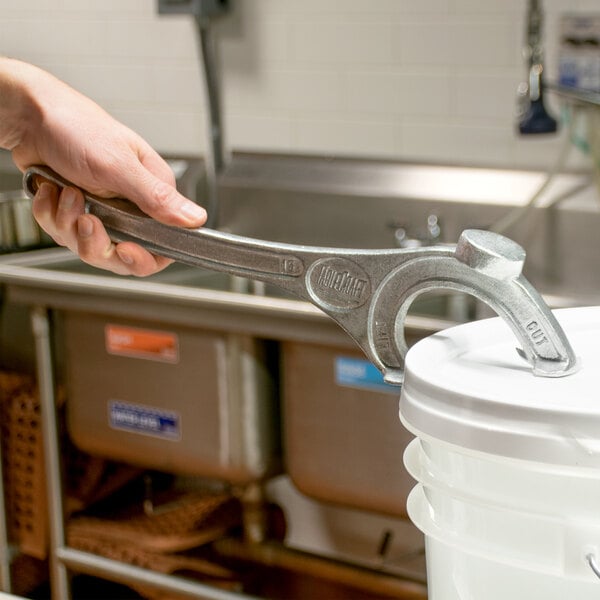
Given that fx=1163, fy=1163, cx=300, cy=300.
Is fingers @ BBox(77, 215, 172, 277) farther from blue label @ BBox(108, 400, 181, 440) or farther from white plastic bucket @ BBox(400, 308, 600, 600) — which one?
blue label @ BBox(108, 400, 181, 440)

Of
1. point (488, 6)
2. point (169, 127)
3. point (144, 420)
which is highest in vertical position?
point (488, 6)

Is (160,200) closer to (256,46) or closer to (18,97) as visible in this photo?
(18,97)

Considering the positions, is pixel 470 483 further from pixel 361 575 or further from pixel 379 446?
pixel 361 575

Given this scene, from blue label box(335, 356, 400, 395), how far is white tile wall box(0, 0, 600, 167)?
717 millimetres

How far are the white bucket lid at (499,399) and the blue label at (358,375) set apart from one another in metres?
1.43

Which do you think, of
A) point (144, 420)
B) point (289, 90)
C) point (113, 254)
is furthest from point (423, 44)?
point (113, 254)

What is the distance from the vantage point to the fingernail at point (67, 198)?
94cm

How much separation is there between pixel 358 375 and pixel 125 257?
48.4 inches

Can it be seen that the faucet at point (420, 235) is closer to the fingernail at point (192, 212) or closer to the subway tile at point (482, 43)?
the subway tile at point (482, 43)

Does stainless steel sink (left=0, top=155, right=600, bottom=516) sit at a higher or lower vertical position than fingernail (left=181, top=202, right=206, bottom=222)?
lower

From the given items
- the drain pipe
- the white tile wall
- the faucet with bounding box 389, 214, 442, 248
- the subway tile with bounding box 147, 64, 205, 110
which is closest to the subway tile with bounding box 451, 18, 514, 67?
the white tile wall

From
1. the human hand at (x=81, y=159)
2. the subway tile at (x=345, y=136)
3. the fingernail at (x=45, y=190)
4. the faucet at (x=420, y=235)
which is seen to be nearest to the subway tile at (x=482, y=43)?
the subway tile at (x=345, y=136)

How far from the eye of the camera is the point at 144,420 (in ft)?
8.39

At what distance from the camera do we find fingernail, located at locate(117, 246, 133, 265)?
41.7 inches
